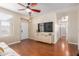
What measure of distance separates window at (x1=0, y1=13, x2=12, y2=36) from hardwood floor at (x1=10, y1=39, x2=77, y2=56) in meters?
0.31

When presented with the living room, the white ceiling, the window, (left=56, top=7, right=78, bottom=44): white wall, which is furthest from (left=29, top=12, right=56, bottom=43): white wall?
the window

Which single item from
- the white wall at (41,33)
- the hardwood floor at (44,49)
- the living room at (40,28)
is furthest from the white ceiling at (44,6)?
the hardwood floor at (44,49)

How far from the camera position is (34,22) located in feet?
5.81

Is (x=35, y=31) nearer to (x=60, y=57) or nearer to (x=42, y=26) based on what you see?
(x=42, y=26)

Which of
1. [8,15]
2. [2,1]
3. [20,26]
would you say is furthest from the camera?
[20,26]

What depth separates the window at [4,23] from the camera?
1552mm

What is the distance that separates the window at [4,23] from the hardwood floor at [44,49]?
31 centimetres

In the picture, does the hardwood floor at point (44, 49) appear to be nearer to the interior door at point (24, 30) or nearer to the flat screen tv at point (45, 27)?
the interior door at point (24, 30)

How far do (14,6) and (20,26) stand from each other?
1.38 ft

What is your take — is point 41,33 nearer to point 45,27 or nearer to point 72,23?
point 45,27

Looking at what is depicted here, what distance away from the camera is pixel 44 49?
5.28 feet

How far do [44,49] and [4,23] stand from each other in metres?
0.93

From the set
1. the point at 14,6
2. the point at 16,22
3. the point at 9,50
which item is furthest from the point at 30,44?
the point at 14,6

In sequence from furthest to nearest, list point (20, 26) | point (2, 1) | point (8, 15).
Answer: point (20, 26) → point (8, 15) → point (2, 1)
